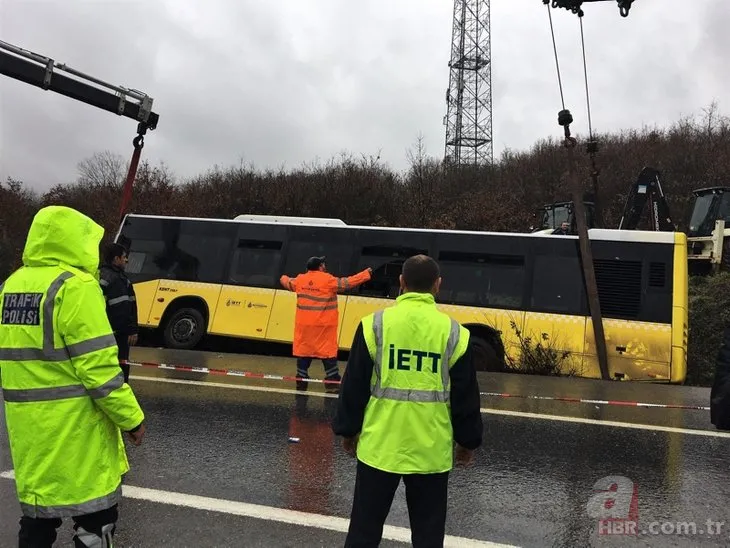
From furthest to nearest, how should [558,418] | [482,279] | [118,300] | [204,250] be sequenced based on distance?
[204,250], [482,279], [558,418], [118,300]

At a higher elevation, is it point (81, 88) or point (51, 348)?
point (81, 88)

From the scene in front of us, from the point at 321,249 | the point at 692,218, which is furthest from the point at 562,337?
the point at 692,218

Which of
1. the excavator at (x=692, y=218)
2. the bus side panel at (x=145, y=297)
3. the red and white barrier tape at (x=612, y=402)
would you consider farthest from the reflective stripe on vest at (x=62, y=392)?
the excavator at (x=692, y=218)

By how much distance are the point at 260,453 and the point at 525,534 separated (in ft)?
7.96

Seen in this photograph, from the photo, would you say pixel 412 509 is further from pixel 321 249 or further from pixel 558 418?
pixel 321 249

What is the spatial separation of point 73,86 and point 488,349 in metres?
9.58

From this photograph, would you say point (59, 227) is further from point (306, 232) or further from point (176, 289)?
point (176, 289)

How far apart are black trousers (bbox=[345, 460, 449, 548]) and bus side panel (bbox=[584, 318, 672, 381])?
716 cm

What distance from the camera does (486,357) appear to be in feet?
30.6

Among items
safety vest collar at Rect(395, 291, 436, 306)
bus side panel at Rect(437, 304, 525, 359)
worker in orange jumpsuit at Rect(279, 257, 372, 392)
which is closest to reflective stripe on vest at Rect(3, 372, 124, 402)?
safety vest collar at Rect(395, 291, 436, 306)

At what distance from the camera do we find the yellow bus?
8.72 m

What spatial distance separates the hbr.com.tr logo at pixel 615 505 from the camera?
11.8ft

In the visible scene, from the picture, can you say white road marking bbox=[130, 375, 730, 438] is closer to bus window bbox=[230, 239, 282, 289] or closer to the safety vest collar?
bus window bbox=[230, 239, 282, 289]

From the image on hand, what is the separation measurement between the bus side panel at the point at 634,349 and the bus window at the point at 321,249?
452 cm
